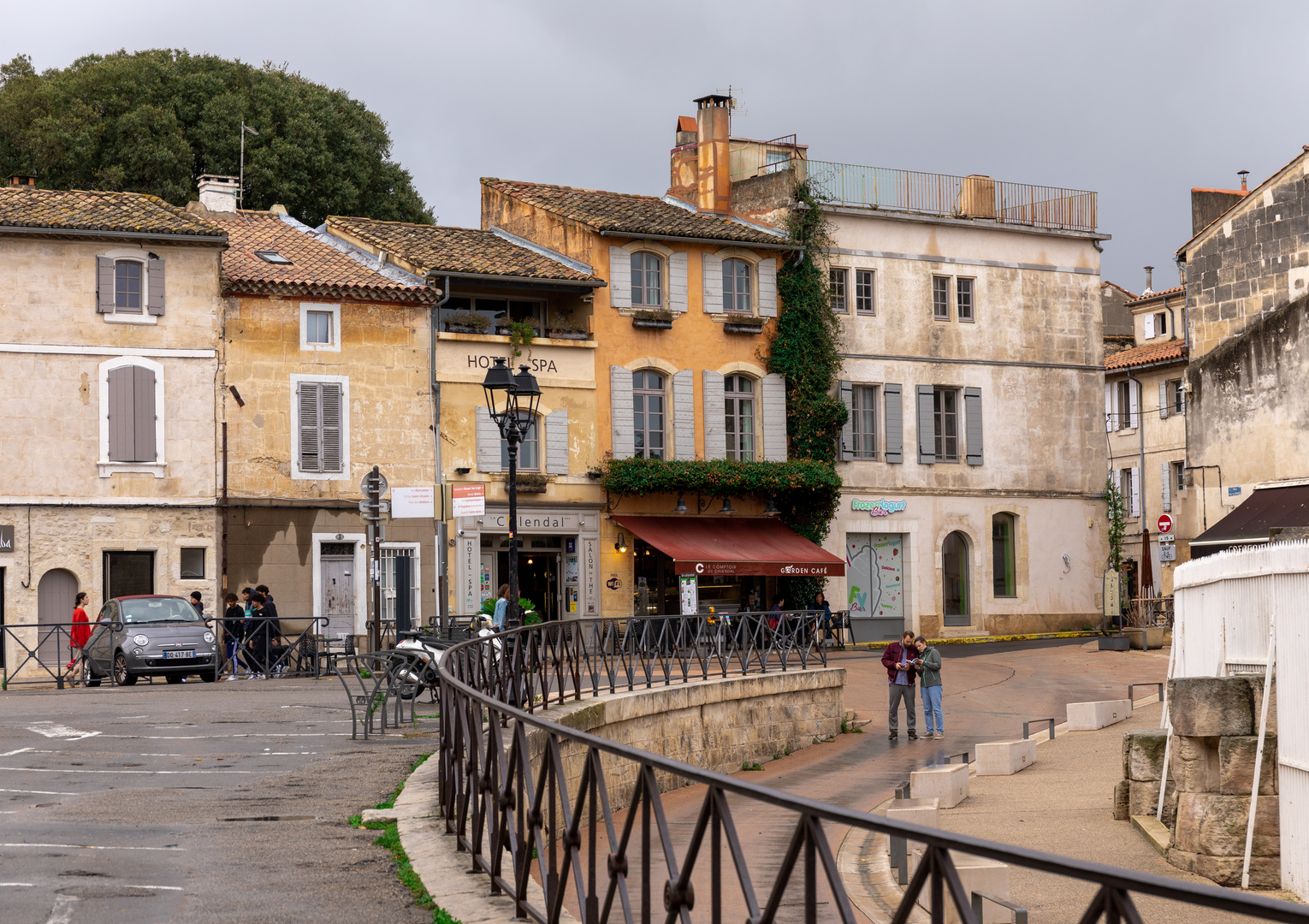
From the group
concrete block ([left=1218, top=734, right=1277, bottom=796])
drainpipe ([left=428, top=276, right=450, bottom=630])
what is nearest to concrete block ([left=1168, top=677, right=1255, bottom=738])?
concrete block ([left=1218, top=734, right=1277, bottom=796])

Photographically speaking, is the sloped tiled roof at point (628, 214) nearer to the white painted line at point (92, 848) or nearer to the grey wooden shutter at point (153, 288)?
the grey wooden shutter at point (153, 288)

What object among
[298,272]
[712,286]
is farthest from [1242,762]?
[712,286]

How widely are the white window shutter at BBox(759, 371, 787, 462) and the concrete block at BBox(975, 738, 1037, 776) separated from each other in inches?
615

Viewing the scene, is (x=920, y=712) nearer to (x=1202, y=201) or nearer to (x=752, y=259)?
(x=752, y=259)

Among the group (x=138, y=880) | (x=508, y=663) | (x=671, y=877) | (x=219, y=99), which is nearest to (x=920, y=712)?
(x=508, y=663)

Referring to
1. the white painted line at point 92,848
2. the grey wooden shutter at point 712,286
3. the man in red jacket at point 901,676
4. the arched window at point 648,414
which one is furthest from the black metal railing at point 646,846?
the grey wooden shutter at point 712,286

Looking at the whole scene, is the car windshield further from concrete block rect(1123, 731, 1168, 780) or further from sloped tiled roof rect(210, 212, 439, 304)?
concrete block rect(1123, 731, 1168, 780)

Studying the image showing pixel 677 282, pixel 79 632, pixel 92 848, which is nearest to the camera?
pixel 92 848

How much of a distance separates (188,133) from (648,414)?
16.5 meters

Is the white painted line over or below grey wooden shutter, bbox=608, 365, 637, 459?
below

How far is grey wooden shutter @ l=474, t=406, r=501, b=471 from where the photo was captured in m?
32.0

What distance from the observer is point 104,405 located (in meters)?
29.0

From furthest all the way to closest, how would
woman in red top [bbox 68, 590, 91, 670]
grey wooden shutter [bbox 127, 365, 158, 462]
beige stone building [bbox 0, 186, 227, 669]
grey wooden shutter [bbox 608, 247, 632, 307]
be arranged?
grey wooden shutter [bbox 608, 247, 632, 307] < grey wooden shutter [bbox 127, 365, 158, 462] < beige stone building [bbox 0, 186, 227, 669] < woman in red top [bbox 68, 590, 91, 670]

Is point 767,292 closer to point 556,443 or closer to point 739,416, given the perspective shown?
point 739,416
